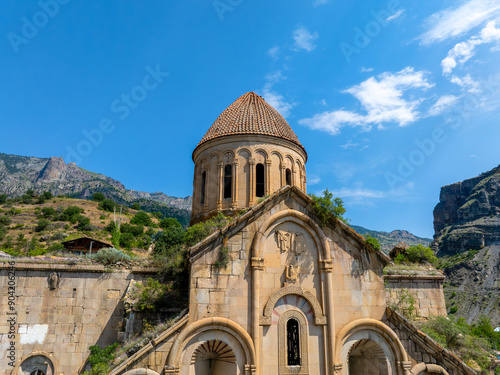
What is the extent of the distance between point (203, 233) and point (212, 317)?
335 centimetres

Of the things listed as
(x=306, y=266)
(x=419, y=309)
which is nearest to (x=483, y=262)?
(x=419, y=309)

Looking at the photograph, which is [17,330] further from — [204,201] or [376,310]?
[376,310]

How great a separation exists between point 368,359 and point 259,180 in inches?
332

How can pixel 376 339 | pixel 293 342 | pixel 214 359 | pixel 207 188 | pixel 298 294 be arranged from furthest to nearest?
1. pixel 207 188
2. pixel 214 359
3. pixel 376 339
4. pixel 298 294
5. pixel 293 342

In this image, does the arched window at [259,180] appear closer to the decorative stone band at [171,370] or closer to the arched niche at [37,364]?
the decorative stone band at [171,370]

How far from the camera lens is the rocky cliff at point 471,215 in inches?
3162

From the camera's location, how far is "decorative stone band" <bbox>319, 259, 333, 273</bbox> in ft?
32.4

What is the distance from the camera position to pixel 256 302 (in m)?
9.16

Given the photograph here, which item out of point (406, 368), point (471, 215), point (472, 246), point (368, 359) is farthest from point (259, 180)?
point (471, 215)

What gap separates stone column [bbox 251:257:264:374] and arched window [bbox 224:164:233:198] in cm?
610

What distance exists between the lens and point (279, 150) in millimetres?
15641

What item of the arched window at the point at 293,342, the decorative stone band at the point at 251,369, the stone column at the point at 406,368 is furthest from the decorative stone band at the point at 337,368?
the decorative stone band at the point at 251,369

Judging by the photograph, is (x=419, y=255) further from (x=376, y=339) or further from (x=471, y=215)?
(x=471, y=215)

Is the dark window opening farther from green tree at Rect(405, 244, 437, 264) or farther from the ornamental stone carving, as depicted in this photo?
green tree at Rect(405, 244, 437, 264)
